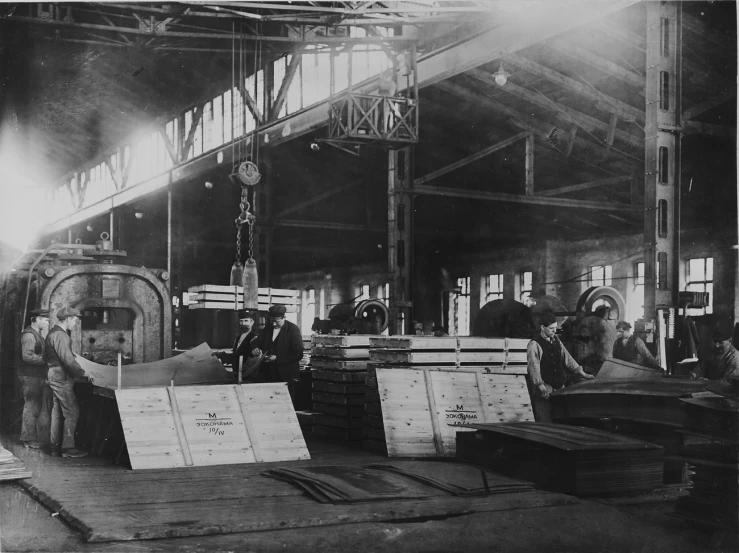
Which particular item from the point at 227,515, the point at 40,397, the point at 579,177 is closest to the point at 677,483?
the point at 227,515

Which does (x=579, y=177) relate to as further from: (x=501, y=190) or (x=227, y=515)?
(x=227, y=515)

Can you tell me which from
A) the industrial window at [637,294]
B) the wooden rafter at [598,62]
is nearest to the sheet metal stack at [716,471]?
the wooden rafter at [598,62]

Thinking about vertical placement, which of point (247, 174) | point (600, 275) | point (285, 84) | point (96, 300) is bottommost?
point (96, 300)

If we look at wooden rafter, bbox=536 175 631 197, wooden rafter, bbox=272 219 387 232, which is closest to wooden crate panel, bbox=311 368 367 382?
wooden rafter, bbox=536 175 631 197

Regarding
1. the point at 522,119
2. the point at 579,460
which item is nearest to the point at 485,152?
the point at 522,119

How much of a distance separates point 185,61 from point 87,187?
563 inches

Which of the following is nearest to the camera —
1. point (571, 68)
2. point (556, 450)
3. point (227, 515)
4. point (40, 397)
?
point (227, 515)

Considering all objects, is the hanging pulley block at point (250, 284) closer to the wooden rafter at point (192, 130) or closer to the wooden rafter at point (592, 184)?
the wooden rafter at point (592, 184)

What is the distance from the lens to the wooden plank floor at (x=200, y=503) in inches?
241

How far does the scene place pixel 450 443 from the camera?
9.34 m

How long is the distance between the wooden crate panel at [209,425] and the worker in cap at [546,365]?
9.63 ft

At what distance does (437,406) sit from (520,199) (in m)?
12.7

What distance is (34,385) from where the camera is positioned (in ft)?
35.1

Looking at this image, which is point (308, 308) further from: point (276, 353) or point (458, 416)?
point (458, 416)
